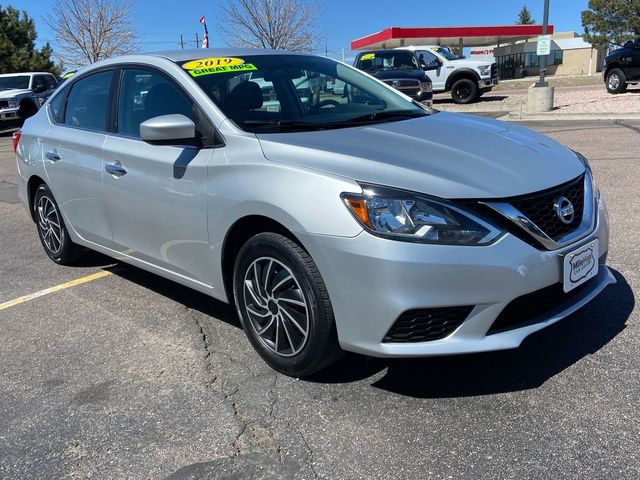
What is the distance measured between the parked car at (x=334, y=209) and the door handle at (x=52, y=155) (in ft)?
1.38

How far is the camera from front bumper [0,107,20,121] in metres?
20.1

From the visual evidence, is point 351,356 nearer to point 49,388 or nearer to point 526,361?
point 526,361

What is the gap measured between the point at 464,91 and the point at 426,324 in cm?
1995

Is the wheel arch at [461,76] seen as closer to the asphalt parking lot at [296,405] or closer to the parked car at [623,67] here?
the parked car at [623,67]

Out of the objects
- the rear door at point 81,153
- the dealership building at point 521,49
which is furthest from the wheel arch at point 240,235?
the dealership building at point 521,49

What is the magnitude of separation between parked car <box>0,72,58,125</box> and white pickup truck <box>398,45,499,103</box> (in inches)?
522

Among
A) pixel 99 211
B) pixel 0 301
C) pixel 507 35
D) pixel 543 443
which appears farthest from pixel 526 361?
pixel 507 35

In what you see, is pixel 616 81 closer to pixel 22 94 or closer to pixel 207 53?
pixel 207 53

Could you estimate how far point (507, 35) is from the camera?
4128cm

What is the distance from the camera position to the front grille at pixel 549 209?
268 cm

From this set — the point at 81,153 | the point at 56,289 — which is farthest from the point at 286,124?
the point at 56,289

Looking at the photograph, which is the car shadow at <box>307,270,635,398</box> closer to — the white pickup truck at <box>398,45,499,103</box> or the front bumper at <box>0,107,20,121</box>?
the white pickup truck at <box>398,45,499,103</box>

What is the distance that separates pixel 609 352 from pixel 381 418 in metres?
1.35

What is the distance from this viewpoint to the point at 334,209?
8.69ft
